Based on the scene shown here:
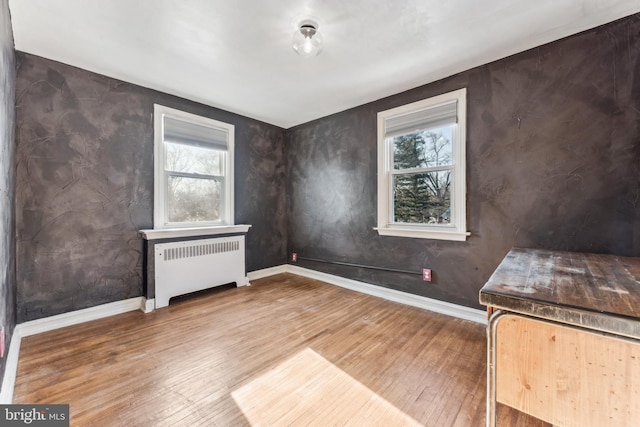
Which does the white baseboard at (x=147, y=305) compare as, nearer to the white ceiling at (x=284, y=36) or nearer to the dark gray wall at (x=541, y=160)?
the white ceiling at (x=284, y=36)

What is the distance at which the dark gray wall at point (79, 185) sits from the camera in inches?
87.1

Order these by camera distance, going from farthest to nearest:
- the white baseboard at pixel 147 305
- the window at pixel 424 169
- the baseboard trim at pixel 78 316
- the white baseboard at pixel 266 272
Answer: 1. the white baseboard at pixel 266 272
2. the white baseboard at pixel 147 305
3. the window at pixel 424 169
4. the baseboard trim at pixel 78 316

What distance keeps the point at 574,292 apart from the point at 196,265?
3.28 meters

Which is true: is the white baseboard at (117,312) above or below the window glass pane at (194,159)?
below

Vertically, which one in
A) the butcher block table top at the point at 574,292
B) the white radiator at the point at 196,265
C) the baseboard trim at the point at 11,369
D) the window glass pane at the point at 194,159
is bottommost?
the baseboard trim at the point at 11,369

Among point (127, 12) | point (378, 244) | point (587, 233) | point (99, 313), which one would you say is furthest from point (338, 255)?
point (127, 12)

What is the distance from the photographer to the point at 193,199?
3.29m

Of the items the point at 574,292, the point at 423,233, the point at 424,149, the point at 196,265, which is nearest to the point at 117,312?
the point at 196,265

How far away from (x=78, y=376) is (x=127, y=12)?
8.16ft

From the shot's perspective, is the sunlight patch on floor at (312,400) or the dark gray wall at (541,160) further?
the dark gray wall at (541,160)

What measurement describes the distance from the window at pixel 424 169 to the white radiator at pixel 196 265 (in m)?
1.99

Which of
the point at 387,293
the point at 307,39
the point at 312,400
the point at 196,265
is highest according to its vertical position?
the point at 307,39

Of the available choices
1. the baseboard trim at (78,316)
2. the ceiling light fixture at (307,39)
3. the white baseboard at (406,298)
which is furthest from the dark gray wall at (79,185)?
the white baseboard at (406,298)

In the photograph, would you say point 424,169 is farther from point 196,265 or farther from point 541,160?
point 196,265
